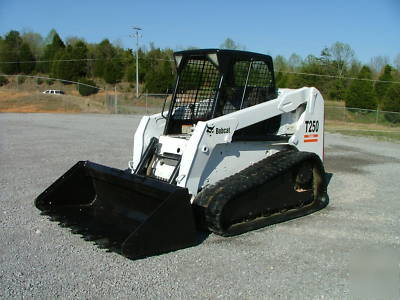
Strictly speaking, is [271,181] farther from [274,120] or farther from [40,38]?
[40,38]

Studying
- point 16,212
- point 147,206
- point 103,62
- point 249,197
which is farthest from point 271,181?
point 103,62

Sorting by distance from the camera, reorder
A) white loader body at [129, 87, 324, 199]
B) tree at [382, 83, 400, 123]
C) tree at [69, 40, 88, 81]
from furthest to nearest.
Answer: tree at [69, 40, 88, 81], tree at [382, 83, 400, 123], white loader body at [129, 87, 324, 199]

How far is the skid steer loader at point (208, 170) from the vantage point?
5242mm

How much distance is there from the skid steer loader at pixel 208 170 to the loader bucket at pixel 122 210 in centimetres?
1

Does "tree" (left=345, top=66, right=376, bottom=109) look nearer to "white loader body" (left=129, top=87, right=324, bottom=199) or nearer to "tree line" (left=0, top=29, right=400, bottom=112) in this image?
"tree line" (left=0, top=29, right=400, bottom=112)

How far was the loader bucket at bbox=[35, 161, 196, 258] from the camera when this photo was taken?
4793 mm

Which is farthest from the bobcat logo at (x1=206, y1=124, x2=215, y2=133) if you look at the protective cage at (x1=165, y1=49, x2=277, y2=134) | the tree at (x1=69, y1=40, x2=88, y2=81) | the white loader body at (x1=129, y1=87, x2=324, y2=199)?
the tree at (x1=69, y1=40, x2=88, y2=81)

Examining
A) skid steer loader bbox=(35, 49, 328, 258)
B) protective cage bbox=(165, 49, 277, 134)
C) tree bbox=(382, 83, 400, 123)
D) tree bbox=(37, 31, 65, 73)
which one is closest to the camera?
skid steer loader bbox=(35, 49, 328, 258)

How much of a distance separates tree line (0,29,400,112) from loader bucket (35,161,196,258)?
35247 mm

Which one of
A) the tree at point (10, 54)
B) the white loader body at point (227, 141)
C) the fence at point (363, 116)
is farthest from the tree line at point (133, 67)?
the white loader body at point (227, 141)

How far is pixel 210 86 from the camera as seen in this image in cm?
697

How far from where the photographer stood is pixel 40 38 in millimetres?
72375

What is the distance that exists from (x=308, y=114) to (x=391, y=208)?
202cm

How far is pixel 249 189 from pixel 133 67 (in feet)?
170
